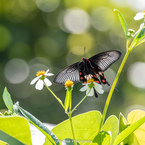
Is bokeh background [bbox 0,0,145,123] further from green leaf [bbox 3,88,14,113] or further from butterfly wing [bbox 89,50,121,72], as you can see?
green leaf [bbox 3,88,14,113]

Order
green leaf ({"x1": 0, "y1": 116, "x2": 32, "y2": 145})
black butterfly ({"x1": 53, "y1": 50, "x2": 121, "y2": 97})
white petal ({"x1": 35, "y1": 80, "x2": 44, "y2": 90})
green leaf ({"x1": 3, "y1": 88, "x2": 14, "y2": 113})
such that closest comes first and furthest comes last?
green leaf ({"x1": 0, "y1": 116, "x2": 32, "y2": 145}), green leaf ({"x1": 3, "y1": 88, "x2": 14, "y2": 113}), white petal ({"x1": 35, "y1": 80, "x2": 44, "y2": 90}), black butterfly ({"x1": 53, "y1": 50, "x2": 121, "y2": 97})

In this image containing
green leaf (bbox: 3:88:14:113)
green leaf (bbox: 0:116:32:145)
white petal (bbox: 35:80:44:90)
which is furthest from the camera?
white petal (bbox: 35:80:44:90)

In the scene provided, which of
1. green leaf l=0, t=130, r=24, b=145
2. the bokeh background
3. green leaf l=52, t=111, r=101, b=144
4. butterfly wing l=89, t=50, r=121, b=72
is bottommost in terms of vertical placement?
the bokeh background

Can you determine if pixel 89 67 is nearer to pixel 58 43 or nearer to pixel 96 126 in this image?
pixel 96 126

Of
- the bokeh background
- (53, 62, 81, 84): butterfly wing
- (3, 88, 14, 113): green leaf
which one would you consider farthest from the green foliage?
the bokeh background

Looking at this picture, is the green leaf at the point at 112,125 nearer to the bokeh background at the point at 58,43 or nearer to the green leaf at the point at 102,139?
the green leaf at the point at 102,139

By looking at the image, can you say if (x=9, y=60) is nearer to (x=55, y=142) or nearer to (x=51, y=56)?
(x=51, y=56)
